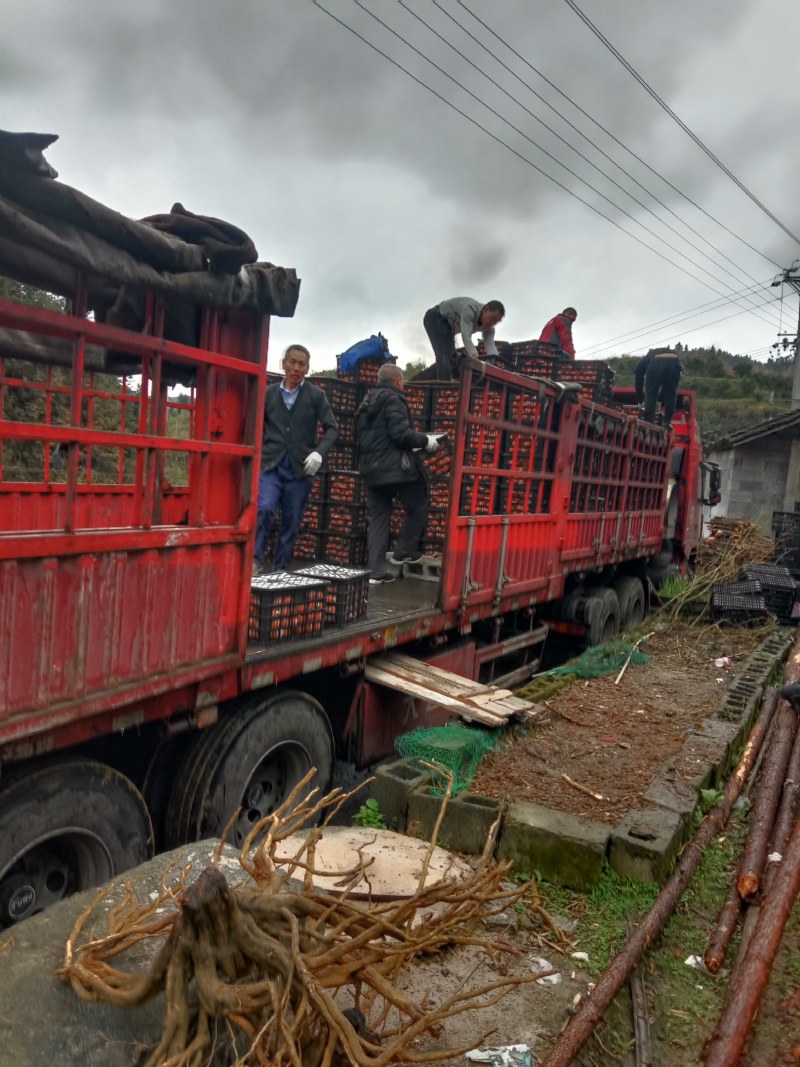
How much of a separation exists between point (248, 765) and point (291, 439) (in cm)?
254

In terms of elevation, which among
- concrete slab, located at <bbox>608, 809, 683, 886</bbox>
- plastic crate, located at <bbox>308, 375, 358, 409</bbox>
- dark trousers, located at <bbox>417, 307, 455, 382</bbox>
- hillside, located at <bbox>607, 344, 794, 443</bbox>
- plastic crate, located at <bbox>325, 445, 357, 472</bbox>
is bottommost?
concrete slab, located at <bbox>608, 809, 683, 886</bbox>

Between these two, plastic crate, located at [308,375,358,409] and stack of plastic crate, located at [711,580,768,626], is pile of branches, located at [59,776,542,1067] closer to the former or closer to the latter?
plastic crate, located at [308,375,358,409]

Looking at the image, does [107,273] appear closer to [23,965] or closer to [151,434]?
[151,434]

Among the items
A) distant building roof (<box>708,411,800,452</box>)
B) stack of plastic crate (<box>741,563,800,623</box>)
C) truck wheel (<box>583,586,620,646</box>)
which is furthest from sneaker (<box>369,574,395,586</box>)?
distant building roof (<box>708,411,800,452</box>)

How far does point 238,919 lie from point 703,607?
8.91 meters

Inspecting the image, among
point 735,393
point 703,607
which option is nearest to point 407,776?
point 703,607

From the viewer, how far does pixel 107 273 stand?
8.69ft

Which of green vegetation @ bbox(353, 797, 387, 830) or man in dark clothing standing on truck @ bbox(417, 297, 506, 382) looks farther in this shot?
man in dark clothing standing on truck @ bbox(417, 297, 506, 382)

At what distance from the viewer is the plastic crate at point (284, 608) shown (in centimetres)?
381

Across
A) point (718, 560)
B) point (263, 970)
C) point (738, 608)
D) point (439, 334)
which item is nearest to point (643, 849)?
point (263, 970)

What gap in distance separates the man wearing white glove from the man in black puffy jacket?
1.45ft

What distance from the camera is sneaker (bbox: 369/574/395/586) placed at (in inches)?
241

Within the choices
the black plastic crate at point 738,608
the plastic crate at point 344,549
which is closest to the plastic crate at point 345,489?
the plastic crate at point 344,549

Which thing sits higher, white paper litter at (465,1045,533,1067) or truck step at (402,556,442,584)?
truck step at (402,556,442,584)
